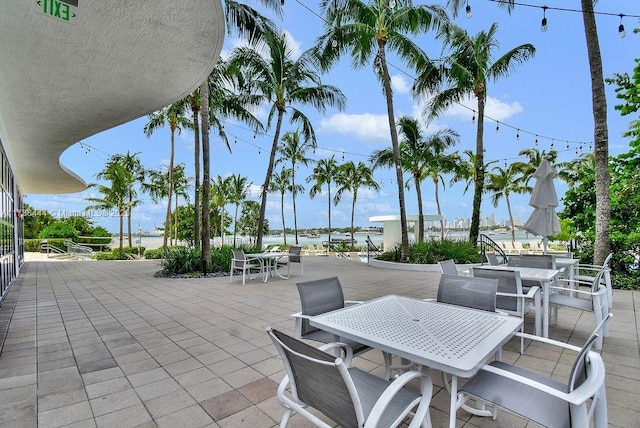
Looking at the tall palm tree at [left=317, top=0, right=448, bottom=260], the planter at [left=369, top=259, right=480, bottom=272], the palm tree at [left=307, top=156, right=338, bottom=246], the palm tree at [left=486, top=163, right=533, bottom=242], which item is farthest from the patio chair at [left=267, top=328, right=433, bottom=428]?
the palm tree at [left=486, top=163, right=533, bottom=242]

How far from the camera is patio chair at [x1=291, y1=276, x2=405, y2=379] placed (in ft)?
7.64

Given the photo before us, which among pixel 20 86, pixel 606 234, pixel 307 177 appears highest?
pixel 307 177

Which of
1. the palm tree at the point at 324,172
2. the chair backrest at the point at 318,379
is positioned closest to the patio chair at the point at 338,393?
the chair backrest at the point at 318,379

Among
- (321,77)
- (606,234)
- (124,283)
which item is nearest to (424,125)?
(321,77)

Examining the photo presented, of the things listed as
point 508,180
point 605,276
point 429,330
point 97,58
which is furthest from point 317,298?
point 508,180

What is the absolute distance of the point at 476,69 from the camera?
34.4ft

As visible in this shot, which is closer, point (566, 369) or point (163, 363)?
point (566, 369)

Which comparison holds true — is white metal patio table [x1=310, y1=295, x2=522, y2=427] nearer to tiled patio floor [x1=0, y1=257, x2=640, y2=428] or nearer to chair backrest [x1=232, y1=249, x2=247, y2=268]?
tiled patio floor [x1=0, y1=257, x2=640, y2=428]

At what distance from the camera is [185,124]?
1518 centimetres

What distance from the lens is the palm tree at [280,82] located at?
35.7 ft

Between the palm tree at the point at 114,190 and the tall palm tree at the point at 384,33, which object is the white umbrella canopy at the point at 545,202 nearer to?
the tall palm tree at the point at 384,33

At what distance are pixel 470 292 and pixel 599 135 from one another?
5990mm

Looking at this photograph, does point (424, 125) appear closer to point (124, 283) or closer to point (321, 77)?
point (321, 77)

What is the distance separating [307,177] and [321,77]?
1227cm
